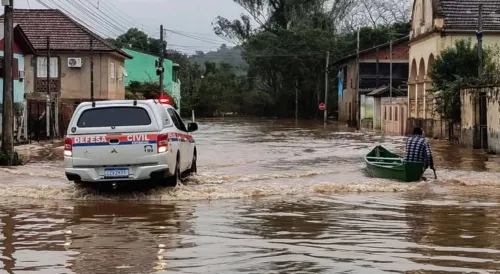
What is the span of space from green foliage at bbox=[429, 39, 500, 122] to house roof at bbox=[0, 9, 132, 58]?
71.4ft

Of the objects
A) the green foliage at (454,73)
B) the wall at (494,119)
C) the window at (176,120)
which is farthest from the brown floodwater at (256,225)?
the green foliage at (454,73)

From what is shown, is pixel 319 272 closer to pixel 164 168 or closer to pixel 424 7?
pixel 164 168

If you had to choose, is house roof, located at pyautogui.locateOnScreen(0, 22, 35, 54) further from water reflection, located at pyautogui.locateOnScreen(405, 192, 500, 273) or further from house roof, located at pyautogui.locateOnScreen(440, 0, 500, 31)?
water reflection, located at pyautogui.locateOnScreen(405, 192, 500, 273)

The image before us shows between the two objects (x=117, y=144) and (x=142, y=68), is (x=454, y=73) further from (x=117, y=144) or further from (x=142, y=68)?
(x=142, y=68)

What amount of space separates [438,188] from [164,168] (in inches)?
249

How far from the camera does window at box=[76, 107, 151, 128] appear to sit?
1363cm

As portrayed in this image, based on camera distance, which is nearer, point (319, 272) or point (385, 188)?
point (319, 272)

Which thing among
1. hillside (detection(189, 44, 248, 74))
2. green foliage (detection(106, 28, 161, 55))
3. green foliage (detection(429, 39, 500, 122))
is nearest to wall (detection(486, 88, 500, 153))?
green foliage (detection(429, 39, 500, 122))

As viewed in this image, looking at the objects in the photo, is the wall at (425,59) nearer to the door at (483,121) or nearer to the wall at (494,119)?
the door at (483,121)

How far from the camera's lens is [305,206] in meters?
13.1

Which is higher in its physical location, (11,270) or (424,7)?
(424,7)

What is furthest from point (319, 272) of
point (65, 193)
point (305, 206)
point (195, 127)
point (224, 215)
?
point (195, 127)

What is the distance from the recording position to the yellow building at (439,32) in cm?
3891

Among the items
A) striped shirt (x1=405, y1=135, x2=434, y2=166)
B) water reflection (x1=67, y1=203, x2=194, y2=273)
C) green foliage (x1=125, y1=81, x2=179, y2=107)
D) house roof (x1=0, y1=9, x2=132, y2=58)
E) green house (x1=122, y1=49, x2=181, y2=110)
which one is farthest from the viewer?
green house (x1=122, y1=49, x2=181, y2=110)
